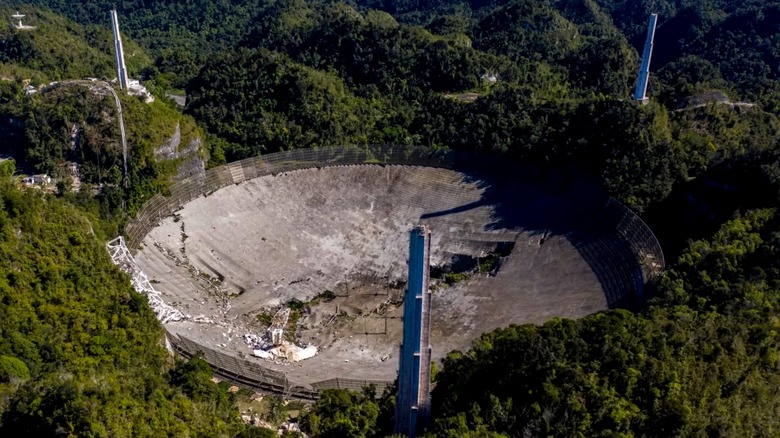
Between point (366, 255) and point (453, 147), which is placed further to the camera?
point (453, 147)

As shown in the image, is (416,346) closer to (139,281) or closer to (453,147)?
(139,281)

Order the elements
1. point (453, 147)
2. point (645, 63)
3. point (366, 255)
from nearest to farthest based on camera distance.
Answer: point (366, 255) < point (645, 63) < point (453, 147)

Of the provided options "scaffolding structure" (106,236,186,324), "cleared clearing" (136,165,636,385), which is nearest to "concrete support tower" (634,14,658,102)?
"cleared clearing" (136,165,636,385)

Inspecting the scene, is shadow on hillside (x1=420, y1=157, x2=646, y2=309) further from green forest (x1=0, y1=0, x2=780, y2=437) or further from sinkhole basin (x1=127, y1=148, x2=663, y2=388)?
green forest (x1=0, y1=0, x2=780, y2=437)

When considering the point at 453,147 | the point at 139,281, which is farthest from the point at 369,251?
the point at 139,281

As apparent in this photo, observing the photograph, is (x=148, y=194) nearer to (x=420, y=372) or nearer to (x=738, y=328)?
(x=420, y=372)

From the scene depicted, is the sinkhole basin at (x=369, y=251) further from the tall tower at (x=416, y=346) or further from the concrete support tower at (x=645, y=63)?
the concrete support tower at (x=645, y=63)

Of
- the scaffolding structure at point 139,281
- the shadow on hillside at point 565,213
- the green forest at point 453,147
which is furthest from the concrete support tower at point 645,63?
the scaffolding structure at point 139,281
